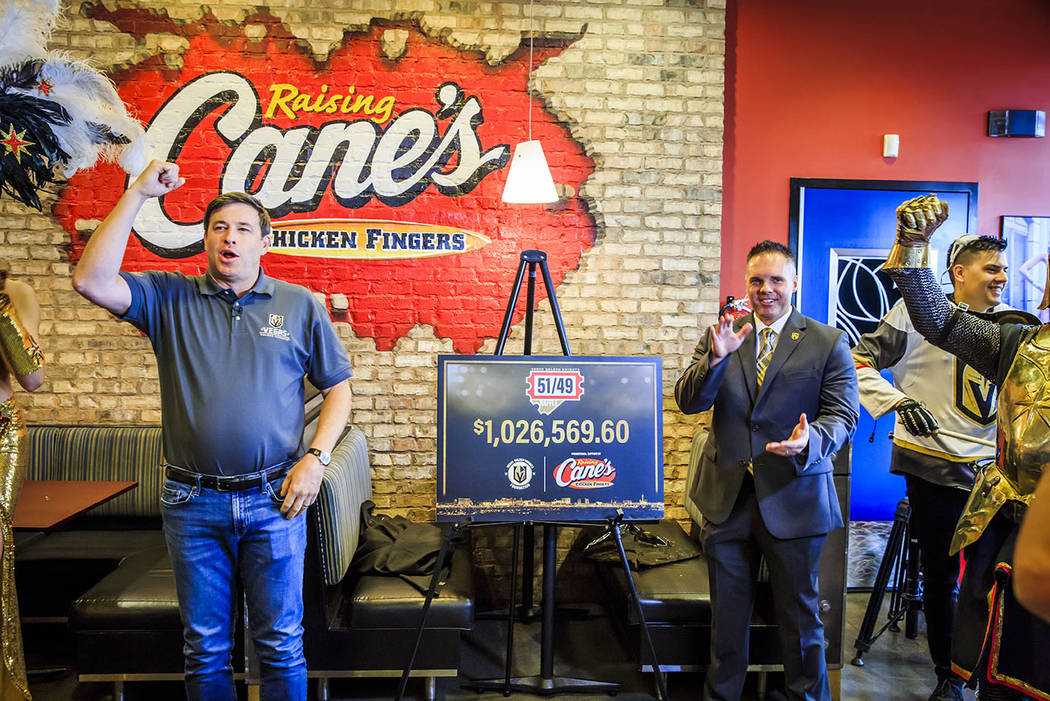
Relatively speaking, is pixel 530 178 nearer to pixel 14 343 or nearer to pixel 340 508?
pixel 340 508

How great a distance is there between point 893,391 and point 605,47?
2334 millimetres

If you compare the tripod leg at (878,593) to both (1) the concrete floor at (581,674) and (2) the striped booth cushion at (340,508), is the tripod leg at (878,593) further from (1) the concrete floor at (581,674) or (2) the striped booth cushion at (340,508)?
(2) the striped booth cushion at (340,508)

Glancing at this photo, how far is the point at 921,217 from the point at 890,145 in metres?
2.62

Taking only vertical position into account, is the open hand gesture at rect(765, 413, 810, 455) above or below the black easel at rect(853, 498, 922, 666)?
above

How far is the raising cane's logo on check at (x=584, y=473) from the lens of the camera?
9.19 ft

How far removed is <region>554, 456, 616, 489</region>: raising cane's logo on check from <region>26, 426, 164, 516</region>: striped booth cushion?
88.9 inches

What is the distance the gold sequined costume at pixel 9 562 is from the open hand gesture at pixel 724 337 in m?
2.49

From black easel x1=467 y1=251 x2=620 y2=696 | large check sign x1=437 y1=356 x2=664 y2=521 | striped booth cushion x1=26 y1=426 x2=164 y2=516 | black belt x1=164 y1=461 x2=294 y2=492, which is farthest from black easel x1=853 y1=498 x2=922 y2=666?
striped booth cushion x1=26 y1=426 x2=164 y2=516

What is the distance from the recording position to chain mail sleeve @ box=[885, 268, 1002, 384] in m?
2.05

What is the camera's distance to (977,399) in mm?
3064

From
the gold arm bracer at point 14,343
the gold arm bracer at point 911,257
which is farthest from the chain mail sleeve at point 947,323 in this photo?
the gold arm bracer at point 14,343

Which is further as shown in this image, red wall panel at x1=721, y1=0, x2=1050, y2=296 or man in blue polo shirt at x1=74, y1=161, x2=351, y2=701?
red wall panel at x1=721, y1=0, x2=1050, y2=296

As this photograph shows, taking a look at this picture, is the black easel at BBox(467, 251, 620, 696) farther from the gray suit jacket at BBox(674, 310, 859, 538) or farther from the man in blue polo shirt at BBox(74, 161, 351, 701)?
the man in blue polo shirt at BBox(74, 161, 351, 701)

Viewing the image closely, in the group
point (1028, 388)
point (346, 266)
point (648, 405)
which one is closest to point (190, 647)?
point (648, 405)
